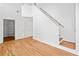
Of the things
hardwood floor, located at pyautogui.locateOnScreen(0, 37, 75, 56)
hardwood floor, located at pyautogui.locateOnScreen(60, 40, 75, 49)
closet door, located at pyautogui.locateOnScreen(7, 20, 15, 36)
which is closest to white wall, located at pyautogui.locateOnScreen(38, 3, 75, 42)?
hardwood floor, located at pyautogui.locateOnScreen(60, 40, 75, 49)

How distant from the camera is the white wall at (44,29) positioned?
5761 millimetres

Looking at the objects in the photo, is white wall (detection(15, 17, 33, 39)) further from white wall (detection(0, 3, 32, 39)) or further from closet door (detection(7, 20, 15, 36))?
closet door (detection(7, 20, 15, 36))

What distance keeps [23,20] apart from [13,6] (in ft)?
5.41

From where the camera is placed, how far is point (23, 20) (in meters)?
9.55

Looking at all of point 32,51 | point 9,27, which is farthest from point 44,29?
point 9,27

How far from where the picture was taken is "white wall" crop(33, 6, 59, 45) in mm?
5761

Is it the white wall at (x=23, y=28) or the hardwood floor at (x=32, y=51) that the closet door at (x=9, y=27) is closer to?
the white wall at (x=23, y=28)

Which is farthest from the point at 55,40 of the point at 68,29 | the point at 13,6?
the point at 13,6

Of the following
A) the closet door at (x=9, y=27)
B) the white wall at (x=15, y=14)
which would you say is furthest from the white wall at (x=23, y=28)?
the closet door at (x=9, y=27)

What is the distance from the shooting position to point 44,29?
6773 millimetres

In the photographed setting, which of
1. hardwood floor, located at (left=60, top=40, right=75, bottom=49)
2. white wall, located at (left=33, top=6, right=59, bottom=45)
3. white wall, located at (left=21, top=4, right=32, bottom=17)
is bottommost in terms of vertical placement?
hardwood floor, located at (left=60, top=40, right=75, bottom=49)

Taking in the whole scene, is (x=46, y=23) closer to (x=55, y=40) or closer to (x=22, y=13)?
(x=55, y=40)

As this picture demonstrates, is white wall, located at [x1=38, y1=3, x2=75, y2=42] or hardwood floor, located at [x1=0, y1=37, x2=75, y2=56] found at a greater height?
white wall, located at [x1=38, y1=3, x2=75, y2=42]

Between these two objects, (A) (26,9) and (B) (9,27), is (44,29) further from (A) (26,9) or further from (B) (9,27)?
(B) (9,27)
